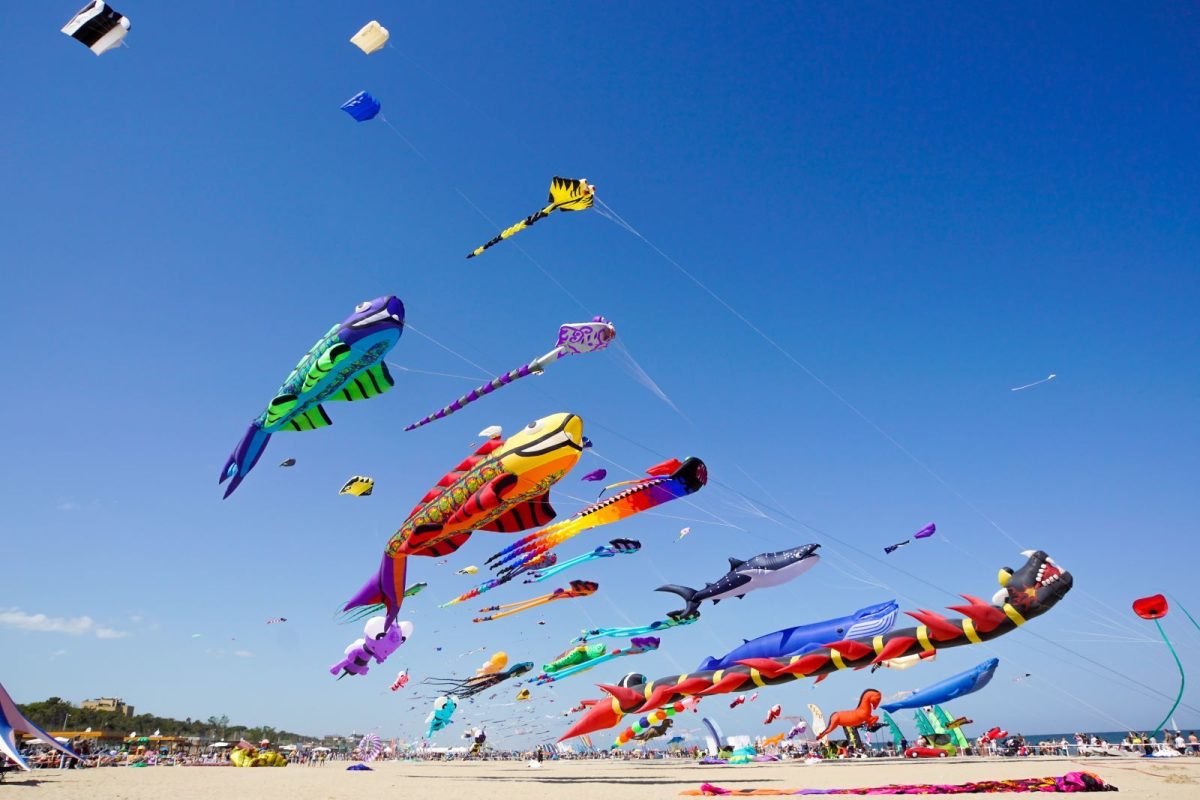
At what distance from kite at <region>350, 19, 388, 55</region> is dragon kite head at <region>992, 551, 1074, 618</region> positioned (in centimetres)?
1405

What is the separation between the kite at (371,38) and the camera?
1091cm

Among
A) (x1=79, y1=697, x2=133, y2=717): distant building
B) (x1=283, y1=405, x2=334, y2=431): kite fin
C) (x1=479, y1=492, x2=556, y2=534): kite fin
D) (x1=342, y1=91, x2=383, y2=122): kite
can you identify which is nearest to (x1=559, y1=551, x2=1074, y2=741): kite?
(x1=479, y1=492, x2=556, y2=534): kite fin

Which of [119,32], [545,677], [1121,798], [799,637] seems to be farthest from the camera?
[545,677]

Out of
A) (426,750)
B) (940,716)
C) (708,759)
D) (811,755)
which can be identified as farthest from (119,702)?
(940,716)

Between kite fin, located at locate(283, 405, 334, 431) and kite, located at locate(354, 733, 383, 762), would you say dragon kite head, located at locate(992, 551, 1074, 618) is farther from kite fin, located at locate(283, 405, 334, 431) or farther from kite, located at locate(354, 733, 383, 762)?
kite, located at locate(354, 733, 383, 762)

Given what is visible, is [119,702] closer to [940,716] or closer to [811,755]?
[811,755]

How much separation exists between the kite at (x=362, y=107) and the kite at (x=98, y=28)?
3.34 m

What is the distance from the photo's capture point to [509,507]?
12.9 meters

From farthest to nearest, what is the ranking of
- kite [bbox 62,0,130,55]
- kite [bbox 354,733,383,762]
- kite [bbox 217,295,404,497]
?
kite [bbox 354,733,383,762]
kite [bbox 217,295,404,497]
kite [bbox 62,0,130,55]

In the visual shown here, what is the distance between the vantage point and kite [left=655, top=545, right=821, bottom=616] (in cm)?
1563

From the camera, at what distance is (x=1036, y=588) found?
10719 millimetres

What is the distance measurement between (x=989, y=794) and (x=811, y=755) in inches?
887

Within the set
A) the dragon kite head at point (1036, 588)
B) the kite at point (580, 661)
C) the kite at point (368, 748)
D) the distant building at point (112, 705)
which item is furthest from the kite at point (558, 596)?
the distant building at point (112, 705)

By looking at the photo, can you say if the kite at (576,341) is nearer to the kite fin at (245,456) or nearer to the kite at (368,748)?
the kite fin at (245,456)
